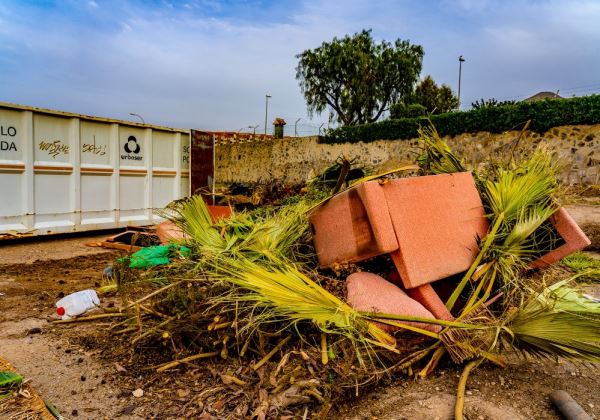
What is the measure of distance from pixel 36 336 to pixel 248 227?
5.52 feet

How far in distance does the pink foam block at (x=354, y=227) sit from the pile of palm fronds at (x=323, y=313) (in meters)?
0.12

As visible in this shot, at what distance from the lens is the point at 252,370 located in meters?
2.32

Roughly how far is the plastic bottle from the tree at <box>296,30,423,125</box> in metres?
29.2

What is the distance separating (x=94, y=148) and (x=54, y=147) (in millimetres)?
667

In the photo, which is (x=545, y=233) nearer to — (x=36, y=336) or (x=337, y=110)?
(x=36, y=336)

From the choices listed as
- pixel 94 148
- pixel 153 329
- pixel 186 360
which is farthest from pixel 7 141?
pixel 186 360

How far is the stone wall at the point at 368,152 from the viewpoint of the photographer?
420 inches

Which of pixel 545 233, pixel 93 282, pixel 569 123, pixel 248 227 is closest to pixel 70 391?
pixel 248 227

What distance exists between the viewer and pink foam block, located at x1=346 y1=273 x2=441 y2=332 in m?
2.40

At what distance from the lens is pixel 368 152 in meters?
16.6

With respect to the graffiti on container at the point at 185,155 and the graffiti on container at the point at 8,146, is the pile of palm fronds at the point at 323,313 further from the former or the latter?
the graffiti on container at the point at 185,155

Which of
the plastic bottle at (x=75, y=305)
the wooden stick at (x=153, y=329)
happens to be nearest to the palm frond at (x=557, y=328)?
the wooden stick at (x=153, y=329)

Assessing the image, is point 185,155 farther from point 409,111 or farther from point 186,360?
point 409,111

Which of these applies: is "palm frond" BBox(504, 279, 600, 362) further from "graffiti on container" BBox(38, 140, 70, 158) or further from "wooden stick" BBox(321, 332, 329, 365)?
"graffiti on container" BBox(38, 140, 70, 158)
